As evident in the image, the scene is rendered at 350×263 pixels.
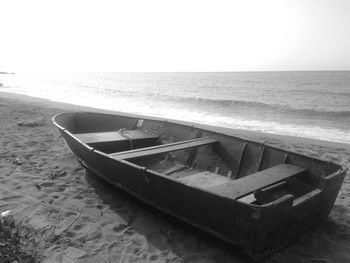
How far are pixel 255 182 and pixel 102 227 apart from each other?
79.4 inches

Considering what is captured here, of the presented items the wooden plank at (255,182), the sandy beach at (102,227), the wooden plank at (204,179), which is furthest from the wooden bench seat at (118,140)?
the wooden plank at (255,182)

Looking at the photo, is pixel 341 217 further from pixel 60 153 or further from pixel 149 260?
pixel 60 153

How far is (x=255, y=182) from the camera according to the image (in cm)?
378

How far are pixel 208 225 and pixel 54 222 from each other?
199 cm

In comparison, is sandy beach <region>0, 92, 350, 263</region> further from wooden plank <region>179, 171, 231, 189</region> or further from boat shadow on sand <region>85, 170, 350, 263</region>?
wooden plank <region>179, 171, 231, 189</region>

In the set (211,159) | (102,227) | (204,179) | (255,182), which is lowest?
(102,227)

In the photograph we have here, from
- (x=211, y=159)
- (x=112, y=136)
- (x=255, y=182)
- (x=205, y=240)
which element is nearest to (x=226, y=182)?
(x=255, y=182)

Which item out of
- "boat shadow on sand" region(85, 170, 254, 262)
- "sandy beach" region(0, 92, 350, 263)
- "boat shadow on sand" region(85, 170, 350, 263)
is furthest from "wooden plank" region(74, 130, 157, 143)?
"boat shadow on sand" region(85, 170, 350, 263)

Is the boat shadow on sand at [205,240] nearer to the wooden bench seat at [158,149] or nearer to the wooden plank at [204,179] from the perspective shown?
the wooden bench seat at [158,149]

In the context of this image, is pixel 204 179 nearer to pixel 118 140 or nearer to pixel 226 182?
pixel 226 182

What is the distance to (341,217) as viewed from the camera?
4.26 m

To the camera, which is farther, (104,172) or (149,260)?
(104,172)

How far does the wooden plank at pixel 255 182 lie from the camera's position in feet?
11.4

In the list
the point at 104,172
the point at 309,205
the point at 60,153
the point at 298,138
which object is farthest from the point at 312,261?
the point at 298,138
